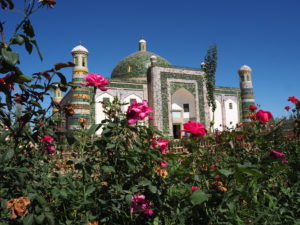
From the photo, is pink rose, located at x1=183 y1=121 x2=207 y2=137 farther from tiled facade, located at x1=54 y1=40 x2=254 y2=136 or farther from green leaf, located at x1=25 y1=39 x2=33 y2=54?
tiled facade, located at x1=54 y1=40 x2=254 y2=136

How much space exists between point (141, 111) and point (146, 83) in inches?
520

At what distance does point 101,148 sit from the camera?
144 centimetres

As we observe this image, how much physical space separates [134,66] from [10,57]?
53.1ft

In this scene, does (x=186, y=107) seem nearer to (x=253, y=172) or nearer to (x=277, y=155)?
(x=277, y=155)

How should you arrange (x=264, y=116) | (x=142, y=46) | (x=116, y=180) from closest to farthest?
(x=116, y=180) < (x=264, y=116) < (x=142, y=46)

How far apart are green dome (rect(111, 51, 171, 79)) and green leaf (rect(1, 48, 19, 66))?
15215mm

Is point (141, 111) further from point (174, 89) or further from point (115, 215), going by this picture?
point (174, 89)

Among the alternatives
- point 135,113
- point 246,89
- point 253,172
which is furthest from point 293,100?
point 246,89

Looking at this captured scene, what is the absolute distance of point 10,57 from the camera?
0.95 metres

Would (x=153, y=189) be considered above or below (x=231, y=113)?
below

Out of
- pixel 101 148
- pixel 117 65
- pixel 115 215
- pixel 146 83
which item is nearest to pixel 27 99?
pixel 101 148

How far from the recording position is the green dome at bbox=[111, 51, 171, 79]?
1647 centimetres

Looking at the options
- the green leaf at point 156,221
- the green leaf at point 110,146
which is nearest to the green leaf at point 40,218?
the green leaf at point 110,146

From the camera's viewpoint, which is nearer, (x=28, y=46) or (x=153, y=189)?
(x=28, y=46)
